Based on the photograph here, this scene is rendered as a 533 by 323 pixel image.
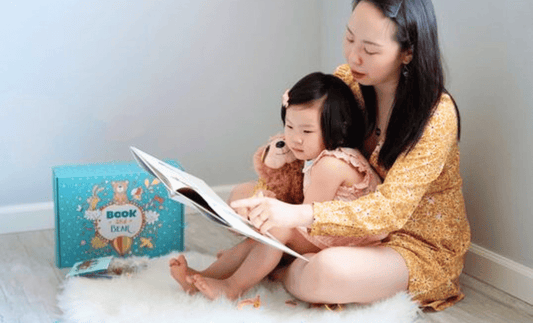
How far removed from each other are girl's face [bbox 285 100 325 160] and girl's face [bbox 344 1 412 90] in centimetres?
12

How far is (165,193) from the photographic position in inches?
76.7

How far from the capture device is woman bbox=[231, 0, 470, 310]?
1521 millimetres

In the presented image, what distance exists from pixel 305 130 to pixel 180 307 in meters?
0.47

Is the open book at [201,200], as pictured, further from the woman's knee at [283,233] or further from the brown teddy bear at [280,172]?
the brown teddy bear at [280,172]

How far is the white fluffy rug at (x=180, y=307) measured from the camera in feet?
5.04

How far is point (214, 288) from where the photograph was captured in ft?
5.31

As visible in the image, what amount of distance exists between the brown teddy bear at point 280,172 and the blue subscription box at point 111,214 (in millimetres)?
300

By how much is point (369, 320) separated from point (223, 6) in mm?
1153

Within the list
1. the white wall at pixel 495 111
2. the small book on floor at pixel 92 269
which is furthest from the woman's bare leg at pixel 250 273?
the white wall at pixel 495 111

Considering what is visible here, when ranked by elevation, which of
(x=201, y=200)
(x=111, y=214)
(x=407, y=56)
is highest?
(x=407, y=56)

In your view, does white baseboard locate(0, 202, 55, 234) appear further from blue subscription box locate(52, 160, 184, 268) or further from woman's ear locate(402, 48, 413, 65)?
woman's ear locate(402, 48, 413, 65)

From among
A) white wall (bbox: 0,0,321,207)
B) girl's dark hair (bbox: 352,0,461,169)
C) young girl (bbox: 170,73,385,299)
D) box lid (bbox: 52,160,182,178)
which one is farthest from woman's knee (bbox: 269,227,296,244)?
white wall (bbox: 0,0,321,207)

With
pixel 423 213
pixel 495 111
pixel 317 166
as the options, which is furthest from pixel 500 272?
pixel 317 166

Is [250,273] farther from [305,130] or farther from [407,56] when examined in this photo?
[407,56]
